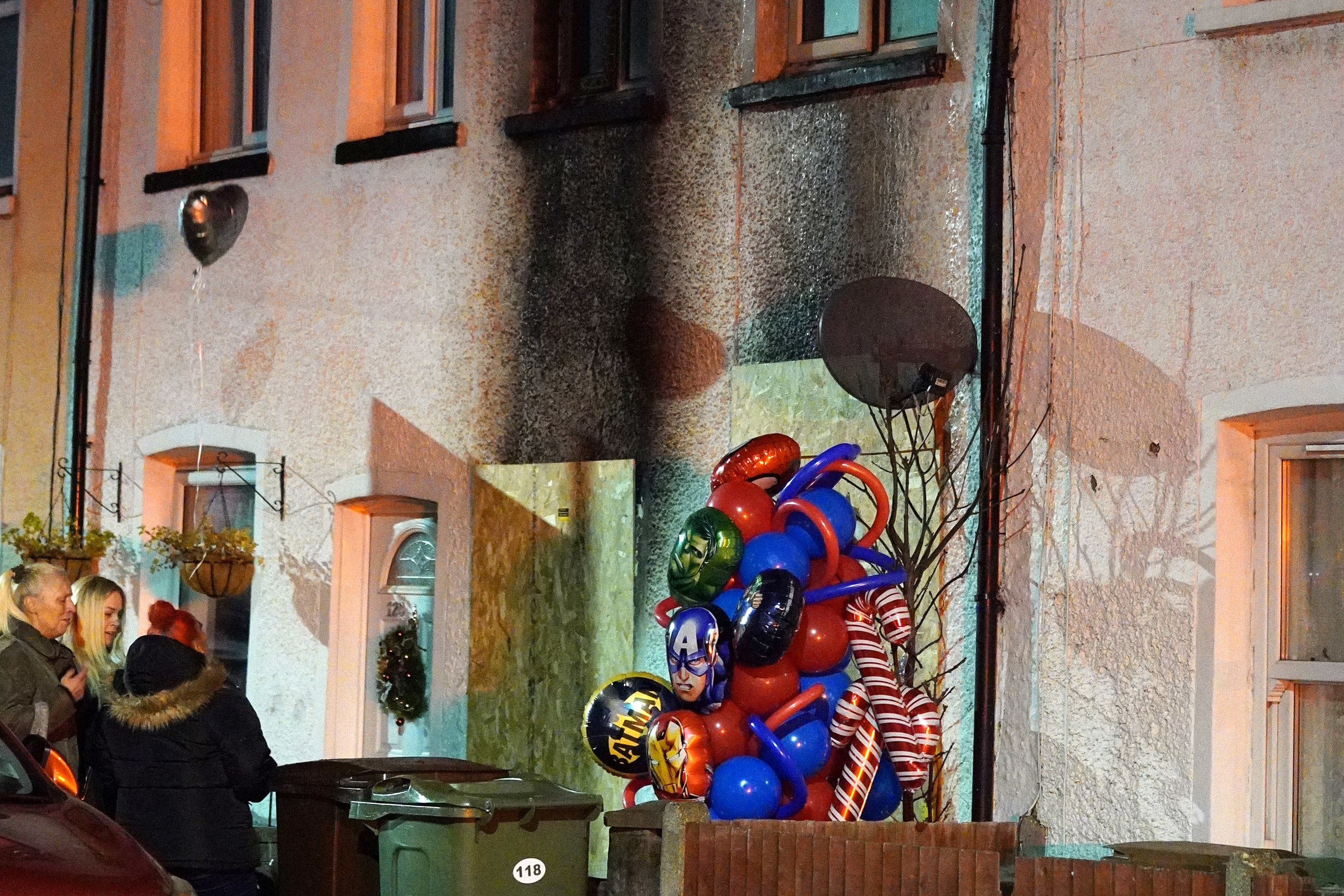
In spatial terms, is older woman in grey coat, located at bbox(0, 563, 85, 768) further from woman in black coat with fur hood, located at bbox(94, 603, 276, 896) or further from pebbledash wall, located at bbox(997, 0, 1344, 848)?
pebbledash wall, located at bbox(997, 0, 1344, 848)

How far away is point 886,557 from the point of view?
759 centimetres

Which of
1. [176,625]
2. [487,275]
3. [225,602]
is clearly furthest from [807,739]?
[225,602]

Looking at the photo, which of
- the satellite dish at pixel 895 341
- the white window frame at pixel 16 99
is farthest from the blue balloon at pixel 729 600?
the white window frame at pixel 16 99

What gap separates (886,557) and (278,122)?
18.1 feet

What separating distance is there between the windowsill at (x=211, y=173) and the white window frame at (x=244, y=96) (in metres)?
0.14

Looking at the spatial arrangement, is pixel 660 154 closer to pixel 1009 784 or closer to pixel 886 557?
pixel 886 557

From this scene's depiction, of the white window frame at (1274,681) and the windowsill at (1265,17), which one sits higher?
the windowsill at (1265,17)

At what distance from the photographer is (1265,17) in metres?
7.44

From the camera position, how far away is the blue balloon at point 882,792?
24.4 feet

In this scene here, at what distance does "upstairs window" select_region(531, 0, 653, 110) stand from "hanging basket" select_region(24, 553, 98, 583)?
4.03m

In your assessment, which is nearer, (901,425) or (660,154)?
(901,425)

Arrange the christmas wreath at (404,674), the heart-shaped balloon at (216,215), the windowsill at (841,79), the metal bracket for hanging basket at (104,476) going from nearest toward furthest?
the windowsill at (841,79) → the christmas wreath at (404,674) → the heart-shaped balloon at (216,215) → the metal bracket for hanging basket at (104,476)

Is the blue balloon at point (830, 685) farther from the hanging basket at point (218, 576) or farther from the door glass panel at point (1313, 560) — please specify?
the hanging basket at point (218, 576)

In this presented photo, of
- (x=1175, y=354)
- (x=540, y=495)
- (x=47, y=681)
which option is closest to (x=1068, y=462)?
(x=1175, y=354)
